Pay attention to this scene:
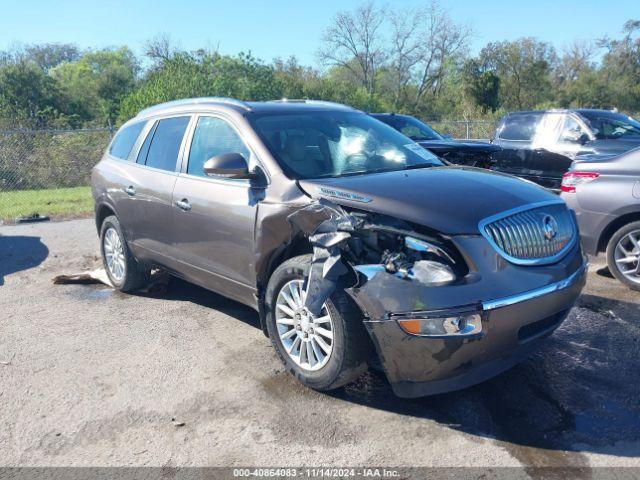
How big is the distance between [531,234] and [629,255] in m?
3.03

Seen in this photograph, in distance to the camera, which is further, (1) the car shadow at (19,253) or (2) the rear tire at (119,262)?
(1) the car shadow at (19,253)

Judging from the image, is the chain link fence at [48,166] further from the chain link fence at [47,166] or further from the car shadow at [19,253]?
the car shadow at [19,253]

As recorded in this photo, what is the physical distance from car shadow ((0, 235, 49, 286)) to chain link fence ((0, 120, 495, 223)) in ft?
12.3

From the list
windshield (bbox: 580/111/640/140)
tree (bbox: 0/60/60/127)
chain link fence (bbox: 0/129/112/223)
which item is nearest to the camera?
windshield (bbox: 580/111/640/140)

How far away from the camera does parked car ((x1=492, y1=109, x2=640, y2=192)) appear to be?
1013cm

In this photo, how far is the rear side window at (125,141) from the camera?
20.0 feet

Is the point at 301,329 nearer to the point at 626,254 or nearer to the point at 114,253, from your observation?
the point at 114,253

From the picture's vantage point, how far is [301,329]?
388 centimetres

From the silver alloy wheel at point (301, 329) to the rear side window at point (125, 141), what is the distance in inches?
118

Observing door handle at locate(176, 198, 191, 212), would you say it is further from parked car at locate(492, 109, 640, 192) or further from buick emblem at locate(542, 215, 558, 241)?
parked car at locate(492, 109, 640, 192)

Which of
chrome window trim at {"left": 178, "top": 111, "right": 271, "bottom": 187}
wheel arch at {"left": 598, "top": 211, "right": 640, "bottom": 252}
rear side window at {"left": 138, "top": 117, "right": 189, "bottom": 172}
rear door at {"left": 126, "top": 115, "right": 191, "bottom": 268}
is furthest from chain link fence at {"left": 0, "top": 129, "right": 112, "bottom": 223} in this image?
wheel arch at {"left": 598, "top": 211, "right": 640, "bottom": 252}

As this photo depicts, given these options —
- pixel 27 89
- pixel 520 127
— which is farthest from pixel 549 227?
pixel 27 89

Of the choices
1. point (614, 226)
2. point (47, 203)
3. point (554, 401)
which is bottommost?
point (47, 203)

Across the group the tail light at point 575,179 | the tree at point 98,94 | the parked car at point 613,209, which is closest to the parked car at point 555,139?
the tail light at point 575,179
